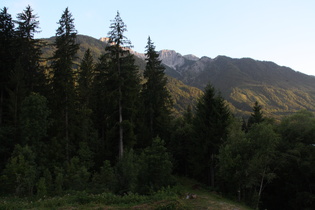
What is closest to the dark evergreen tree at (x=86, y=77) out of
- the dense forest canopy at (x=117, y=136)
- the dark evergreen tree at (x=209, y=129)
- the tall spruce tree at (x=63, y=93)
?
the dense forest canopy at (x=117, y=136)

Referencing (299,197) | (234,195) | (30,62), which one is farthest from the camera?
(299,197)

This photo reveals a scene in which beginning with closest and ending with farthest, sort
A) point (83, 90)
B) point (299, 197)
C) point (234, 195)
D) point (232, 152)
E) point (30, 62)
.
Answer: point (232, 152) < point (234, 195) < point (30, 62) < point (299, 197) < point (83, 90)

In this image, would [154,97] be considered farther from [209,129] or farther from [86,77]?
[86,77]

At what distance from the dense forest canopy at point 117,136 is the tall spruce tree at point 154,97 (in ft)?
0.44

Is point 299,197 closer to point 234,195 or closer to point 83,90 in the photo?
point 234,195

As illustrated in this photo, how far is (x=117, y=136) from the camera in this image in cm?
2233

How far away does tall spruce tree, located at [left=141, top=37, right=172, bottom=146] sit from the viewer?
2883cm

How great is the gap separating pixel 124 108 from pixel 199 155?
916 cm

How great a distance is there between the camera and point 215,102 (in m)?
23.1

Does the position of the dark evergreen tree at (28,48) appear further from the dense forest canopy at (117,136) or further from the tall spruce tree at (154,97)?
the tall spruce tree at (154,97)

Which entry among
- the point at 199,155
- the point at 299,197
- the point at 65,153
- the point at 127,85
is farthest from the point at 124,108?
the point at 299,197

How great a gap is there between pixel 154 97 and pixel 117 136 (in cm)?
854

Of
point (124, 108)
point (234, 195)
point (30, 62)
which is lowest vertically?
point (234, 195)

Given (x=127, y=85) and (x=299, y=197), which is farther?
(x=299, y=197)
